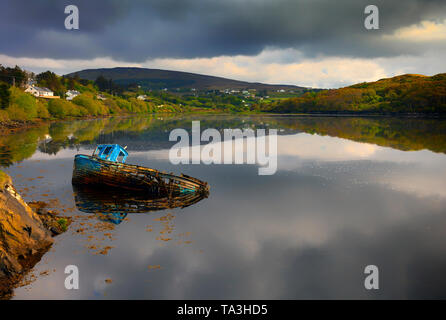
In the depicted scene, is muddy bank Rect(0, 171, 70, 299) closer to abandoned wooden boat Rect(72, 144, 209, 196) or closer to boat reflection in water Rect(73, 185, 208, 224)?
boat reflection in water Rect(73, 185, 208, 224)

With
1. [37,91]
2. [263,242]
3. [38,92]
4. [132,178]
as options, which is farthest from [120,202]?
[37,91]

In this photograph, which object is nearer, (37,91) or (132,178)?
(132,178)

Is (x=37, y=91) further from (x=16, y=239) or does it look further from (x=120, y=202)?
(x=16, y=239)

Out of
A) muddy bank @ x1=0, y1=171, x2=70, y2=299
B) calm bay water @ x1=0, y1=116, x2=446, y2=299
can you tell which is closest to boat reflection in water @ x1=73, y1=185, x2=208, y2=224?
calm bay water @ x1=0, y1=116, x2=446, y2=299

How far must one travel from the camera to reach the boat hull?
27.5 meters

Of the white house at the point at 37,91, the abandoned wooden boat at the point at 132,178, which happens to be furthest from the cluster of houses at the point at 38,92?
the abandoned wooden boat at the point at 132,178

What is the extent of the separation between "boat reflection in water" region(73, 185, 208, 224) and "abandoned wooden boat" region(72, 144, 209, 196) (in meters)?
0.50

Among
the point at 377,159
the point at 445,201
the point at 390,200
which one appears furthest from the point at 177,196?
the point at 377,159

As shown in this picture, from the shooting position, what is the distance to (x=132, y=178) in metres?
28.3

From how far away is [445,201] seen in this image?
89.9 feet

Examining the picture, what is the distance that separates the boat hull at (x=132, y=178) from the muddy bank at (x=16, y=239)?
961 cm

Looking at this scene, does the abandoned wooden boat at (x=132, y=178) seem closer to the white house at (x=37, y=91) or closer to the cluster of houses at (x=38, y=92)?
the cluster of houses at (x=38, y=92)
